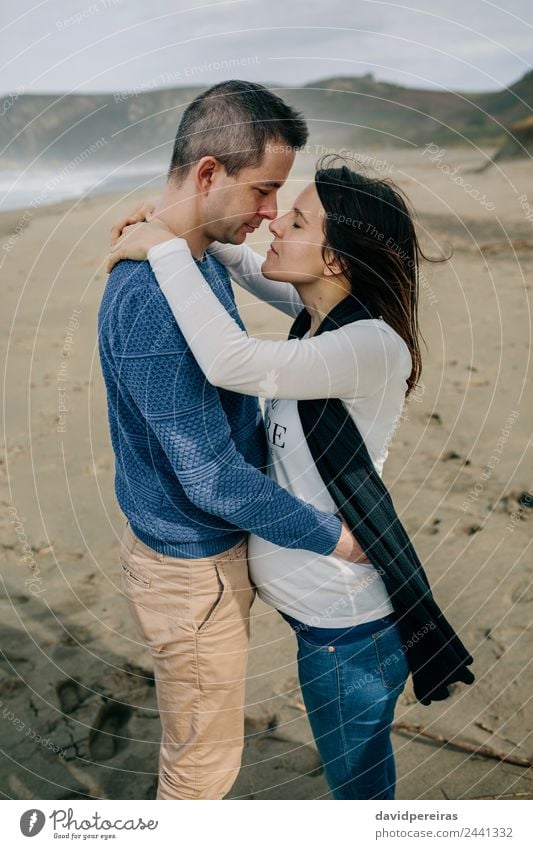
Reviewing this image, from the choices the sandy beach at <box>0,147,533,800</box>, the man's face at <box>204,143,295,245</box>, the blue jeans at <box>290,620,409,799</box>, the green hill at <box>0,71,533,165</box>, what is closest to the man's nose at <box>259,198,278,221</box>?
the man's face at <box>204,143,295,245</box>

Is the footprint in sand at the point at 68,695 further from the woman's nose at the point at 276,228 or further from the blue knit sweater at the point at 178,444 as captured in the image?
the woman's nose at the point at 276,228

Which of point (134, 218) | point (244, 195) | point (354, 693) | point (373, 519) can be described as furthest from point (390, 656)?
point (134, 218)

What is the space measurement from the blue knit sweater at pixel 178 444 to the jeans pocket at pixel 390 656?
1.04 ft

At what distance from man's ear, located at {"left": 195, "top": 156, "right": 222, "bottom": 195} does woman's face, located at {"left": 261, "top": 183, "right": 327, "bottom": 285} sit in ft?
0.74

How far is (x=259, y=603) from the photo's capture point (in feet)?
15.6

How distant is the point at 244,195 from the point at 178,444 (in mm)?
757

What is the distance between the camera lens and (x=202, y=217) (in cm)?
258

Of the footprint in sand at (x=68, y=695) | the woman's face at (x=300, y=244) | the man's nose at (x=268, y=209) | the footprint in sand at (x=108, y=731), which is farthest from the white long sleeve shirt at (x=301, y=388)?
the footprint in sand at (x=68, y=695)

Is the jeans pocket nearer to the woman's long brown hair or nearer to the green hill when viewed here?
the woman's long brown hair

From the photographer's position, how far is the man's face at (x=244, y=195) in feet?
8.30

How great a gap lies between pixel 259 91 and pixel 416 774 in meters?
2.66

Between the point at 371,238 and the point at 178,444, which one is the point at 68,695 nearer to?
the point at 178,444

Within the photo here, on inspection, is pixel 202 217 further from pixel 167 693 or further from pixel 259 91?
pixel 167 693

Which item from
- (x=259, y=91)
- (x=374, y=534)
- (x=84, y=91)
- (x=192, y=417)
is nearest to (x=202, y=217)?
(x=259, y=91)
